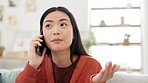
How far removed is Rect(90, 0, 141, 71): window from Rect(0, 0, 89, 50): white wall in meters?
0.18

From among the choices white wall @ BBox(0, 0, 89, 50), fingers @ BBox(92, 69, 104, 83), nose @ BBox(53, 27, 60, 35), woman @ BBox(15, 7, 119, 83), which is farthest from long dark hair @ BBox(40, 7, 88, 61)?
white wall @ BBox(0, 0, 89, 50)

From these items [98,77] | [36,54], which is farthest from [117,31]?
[98,77]

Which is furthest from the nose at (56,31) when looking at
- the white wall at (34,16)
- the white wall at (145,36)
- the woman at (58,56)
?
the white wall at (145,36)

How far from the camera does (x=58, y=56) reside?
1.15m

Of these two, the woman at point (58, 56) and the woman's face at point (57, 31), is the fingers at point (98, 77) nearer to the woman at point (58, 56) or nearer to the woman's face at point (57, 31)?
the woman at point (58, 56)

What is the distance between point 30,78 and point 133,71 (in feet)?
7.27

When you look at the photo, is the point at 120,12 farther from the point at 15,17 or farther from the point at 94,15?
the point at 15,17

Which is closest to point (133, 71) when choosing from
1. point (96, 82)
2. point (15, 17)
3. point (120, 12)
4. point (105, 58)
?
point (105, 58)

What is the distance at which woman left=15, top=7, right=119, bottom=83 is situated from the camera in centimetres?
106

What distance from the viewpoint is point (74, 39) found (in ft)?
3.85

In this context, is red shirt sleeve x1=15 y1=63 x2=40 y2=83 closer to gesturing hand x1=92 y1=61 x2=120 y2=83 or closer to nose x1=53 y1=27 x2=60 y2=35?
nose x1=53 y1=27 x2=60 y2=35

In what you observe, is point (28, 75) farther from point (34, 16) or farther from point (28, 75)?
point (34, 16)

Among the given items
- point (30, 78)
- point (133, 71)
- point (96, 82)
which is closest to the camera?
point (96, 82)

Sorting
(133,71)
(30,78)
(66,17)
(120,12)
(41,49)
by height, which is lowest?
(133,71)
